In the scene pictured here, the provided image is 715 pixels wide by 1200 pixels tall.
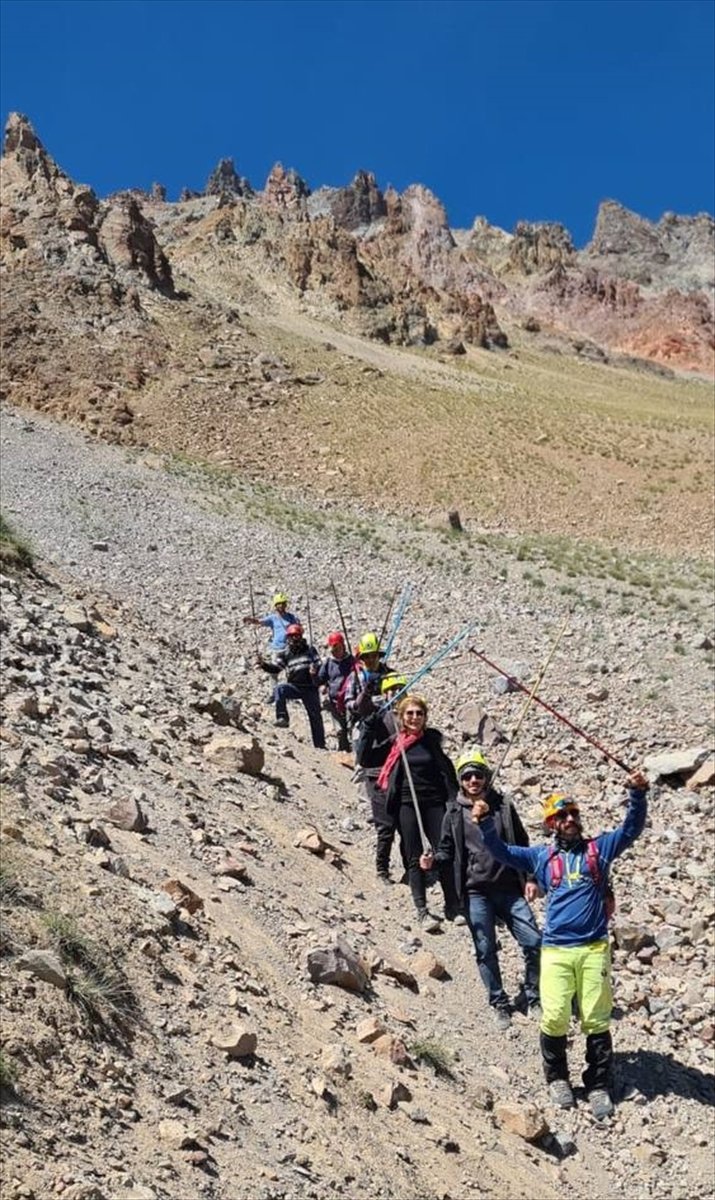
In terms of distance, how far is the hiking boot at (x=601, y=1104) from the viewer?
5.99 metres

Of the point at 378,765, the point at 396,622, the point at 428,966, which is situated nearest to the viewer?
the point at 428,966

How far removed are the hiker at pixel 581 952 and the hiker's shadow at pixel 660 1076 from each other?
0.36 metres

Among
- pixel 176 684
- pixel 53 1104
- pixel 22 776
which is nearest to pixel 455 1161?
pixel 53 1104

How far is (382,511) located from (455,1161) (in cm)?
3007

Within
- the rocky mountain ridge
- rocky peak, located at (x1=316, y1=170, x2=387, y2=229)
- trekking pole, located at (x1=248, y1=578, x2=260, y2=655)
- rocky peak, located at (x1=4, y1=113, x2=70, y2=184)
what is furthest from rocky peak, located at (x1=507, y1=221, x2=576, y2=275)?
the rocky mountain ridge

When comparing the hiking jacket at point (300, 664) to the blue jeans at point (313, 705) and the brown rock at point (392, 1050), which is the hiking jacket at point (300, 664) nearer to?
the blue jeans at point (313, 705)

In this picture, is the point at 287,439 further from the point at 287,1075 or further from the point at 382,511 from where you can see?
the point at 287,1075

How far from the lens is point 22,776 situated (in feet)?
22.7

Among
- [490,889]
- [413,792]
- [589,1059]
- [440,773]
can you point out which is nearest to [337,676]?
[440,773]

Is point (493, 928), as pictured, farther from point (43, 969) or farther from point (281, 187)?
point (281, 187)

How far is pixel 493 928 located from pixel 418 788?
4.70ft

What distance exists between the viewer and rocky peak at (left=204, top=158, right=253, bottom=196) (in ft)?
473

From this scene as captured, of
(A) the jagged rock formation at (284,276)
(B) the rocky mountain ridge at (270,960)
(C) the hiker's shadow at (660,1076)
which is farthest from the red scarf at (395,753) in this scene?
(A) the jagged rock formation at (284,276)

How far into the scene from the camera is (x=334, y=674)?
12094 mm
